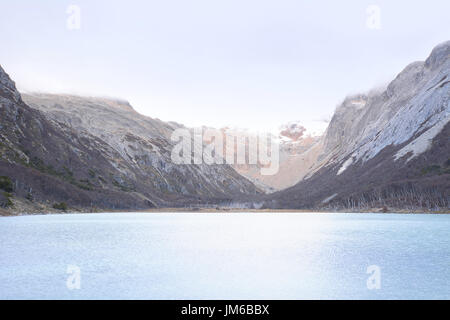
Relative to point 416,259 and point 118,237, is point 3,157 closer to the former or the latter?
point 118,237

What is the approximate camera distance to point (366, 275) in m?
32.3

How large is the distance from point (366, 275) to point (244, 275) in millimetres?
9274

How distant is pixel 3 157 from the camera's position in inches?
5231

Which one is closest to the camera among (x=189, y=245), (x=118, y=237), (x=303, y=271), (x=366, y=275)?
(x=366, y=275)

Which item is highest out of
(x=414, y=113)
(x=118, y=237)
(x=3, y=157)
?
(x=414, y=113)

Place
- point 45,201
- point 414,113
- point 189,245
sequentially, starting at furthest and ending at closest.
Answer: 1. point 414,113
2. point 45,201
3. point 189,245

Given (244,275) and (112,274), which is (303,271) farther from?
(112,274)

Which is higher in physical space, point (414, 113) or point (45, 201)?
point (414, 113)
